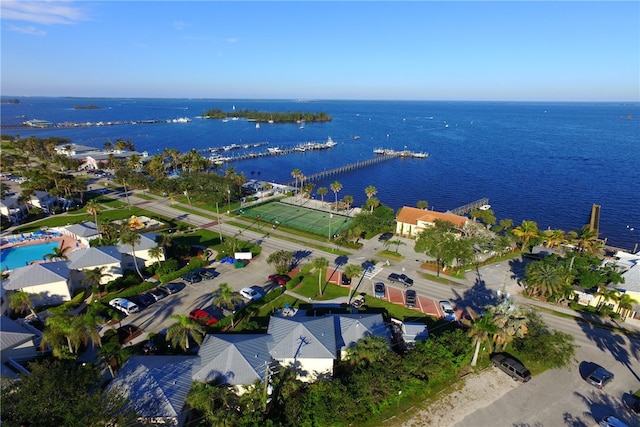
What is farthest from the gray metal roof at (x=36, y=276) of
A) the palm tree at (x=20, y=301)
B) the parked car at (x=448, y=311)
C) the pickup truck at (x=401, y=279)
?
A: the parked car at (x=448, y=311)

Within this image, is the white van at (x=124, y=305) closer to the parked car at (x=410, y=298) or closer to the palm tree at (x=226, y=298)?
the palm tree at (x=226, y=298)

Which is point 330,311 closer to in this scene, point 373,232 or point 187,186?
point 373,232

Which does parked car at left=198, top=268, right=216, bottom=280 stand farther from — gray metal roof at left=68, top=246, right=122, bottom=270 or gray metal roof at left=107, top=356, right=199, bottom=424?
gray metal roof at left=107, top=356, right=199, bottom=424

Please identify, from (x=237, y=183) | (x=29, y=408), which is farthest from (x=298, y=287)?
(x=237, y=183)

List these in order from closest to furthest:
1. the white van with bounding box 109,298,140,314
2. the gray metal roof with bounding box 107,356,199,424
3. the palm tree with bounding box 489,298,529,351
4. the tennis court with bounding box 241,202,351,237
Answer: the gray metal roof with bounding box 107,356,199,424
the palm tree with bounding box 489,298,529,351
the white van with bounding box 109,298,140,314
the tennis court with bounding box 241,202,351,237

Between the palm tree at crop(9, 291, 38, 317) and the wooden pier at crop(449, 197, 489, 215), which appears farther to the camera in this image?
the wooden pier at crop(449, 197, 489, 215)

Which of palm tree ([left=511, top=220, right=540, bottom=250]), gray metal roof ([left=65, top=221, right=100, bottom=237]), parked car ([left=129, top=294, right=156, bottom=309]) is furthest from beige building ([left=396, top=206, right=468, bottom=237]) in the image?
gray metal roof ([left=65, top=221, right=100, bottom=237])
